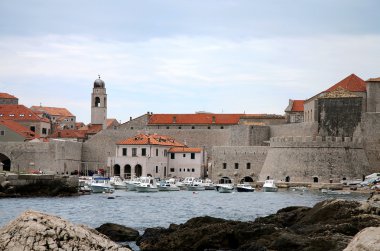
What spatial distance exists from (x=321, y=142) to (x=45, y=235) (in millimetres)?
51505

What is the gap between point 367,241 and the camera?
10445mm

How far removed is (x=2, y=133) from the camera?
72125 mm

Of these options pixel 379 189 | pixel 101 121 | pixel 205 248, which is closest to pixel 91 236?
pixel 205 248

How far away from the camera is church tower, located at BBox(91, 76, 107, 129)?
282 ft

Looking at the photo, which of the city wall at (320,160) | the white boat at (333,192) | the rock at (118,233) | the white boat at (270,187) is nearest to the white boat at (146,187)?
the white boat at (270,187)

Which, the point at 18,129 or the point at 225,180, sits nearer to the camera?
the point at 225,180

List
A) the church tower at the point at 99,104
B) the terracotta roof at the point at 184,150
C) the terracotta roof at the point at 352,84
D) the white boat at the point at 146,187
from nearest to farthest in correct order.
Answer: the white boat at the point at 146,187
the terracotta roof at the point at 352,84
the terracotta roof at the point at 184,150
the church tower at the point at 99,104

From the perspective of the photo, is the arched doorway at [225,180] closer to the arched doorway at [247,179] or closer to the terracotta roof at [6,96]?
the arched doorway at [247,179]

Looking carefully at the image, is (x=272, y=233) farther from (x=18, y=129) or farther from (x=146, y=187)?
(x=18, y=129)

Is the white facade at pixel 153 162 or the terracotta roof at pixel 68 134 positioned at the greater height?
the terracotta roof at pixel 68 134

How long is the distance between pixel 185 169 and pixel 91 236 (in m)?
58.4

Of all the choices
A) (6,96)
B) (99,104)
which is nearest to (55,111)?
(6,96)

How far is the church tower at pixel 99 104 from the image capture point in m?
85.9

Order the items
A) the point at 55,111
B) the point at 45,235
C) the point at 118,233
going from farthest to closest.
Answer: the point at 55,111 < the point at 118,233 < the point at 45,235
